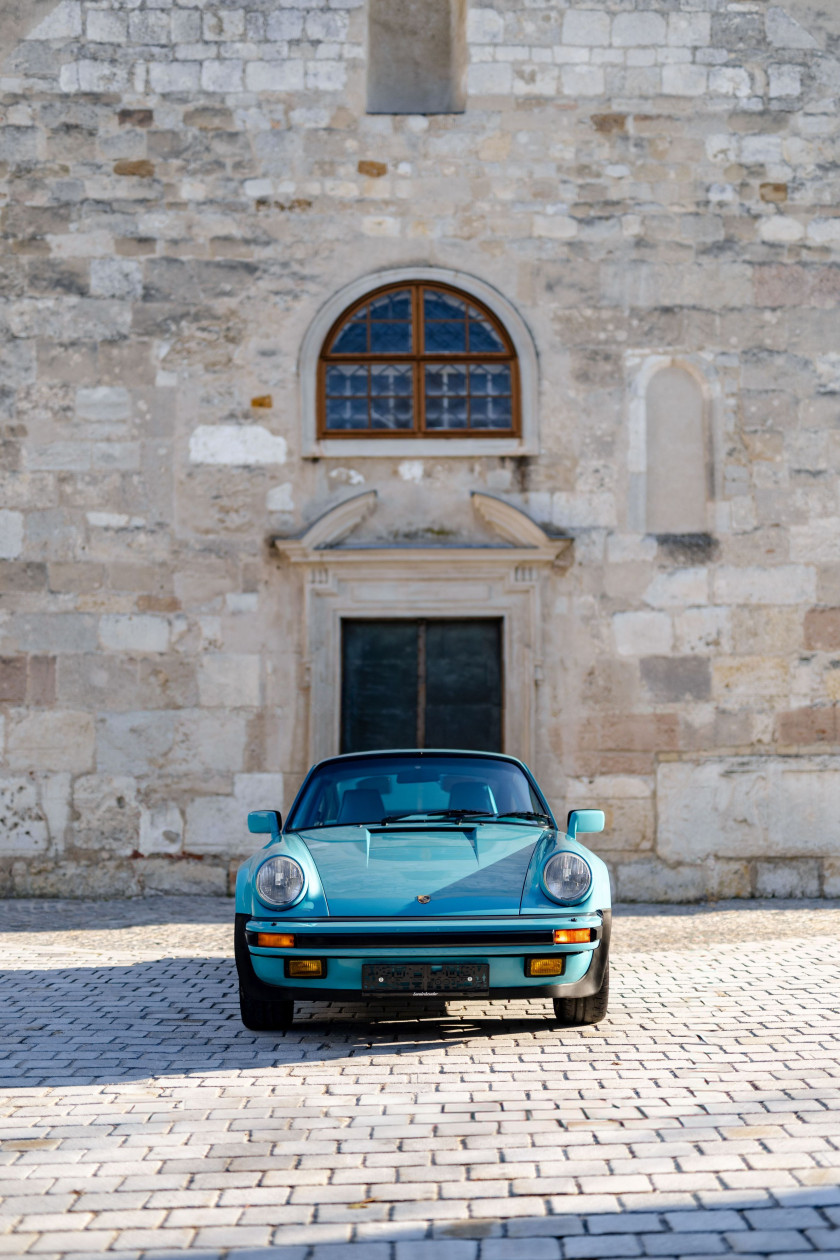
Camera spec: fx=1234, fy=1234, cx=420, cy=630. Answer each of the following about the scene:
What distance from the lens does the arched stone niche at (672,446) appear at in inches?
406

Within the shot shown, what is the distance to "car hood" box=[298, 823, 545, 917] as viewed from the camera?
200 inches

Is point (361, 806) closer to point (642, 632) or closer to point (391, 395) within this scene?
point (642, 632)

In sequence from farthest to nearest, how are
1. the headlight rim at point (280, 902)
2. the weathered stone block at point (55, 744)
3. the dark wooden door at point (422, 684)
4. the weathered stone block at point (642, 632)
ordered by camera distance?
the dark wooden door at point (422, 684) < the weathered stone block at point (642, 632) < the weathered stone block at point (55, 744) < the headlight rim at point (280, 902)

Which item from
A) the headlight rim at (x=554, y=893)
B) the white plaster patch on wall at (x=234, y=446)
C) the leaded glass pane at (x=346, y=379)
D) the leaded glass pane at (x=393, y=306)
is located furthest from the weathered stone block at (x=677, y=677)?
the headlight rim at (x=554, y=893)

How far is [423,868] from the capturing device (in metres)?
5.34

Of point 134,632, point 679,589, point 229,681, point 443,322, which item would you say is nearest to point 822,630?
point 679,589

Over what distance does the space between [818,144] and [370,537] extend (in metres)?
5.09

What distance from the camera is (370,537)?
404 inches

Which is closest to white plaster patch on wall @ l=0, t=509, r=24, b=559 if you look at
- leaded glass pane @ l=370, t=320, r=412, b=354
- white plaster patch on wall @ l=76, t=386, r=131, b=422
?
white plaster patch on wall @ l=76, t=386, r=131, b=422

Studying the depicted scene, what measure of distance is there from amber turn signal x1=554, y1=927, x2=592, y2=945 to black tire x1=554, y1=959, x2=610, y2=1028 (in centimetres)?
34

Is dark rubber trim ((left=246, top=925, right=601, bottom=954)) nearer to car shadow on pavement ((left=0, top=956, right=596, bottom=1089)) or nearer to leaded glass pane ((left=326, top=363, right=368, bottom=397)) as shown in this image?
car shadow on pavement ((left=0, top=956, right=596, bottom=1089))

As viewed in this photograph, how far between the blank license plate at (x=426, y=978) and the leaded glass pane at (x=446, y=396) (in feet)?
20.8

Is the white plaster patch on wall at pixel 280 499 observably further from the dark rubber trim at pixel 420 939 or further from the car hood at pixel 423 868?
the dark rubber trim at pixel 420 939

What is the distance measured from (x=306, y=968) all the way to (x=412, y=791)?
4.59 ft
